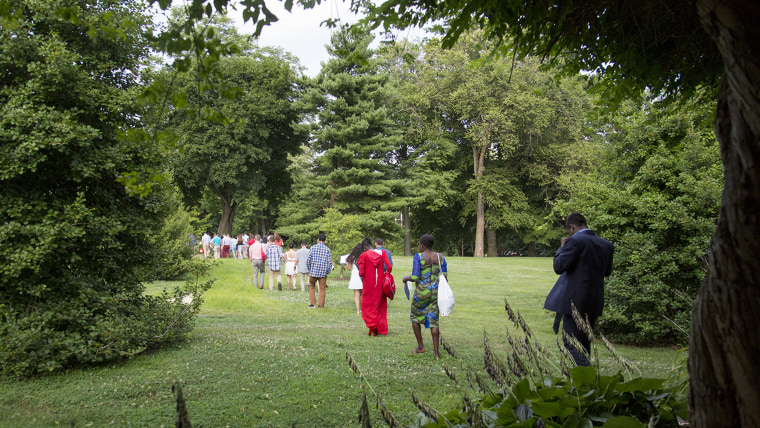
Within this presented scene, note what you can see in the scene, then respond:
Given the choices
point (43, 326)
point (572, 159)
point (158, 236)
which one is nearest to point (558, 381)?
point (43, 326)

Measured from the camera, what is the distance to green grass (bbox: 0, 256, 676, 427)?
5016 mm

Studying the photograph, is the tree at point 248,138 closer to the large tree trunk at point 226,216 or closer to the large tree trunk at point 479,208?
the large tree trunk at point 226,216

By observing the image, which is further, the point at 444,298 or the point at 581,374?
the point at 444,298

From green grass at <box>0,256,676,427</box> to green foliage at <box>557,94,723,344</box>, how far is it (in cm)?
77

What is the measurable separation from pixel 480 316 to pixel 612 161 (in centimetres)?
540

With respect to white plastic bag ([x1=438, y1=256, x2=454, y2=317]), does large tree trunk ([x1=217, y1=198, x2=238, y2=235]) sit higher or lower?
higher

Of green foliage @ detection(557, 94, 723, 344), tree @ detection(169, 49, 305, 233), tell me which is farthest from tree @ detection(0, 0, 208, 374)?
tree @ detection(169, 49, 305, 233)

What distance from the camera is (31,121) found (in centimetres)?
619

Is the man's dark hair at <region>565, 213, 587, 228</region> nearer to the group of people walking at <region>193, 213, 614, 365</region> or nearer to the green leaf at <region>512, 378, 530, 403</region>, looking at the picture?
the group of people walking at <region>193, 213, 614, 365</region>

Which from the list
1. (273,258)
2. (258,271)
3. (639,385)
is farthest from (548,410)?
(258,271)

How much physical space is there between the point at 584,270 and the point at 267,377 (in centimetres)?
420

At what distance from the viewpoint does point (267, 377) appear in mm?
6371

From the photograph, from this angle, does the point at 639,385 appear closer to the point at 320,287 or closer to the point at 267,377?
the point at 267,377

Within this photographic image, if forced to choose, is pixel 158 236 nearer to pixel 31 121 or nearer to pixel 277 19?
pixel 31 121
